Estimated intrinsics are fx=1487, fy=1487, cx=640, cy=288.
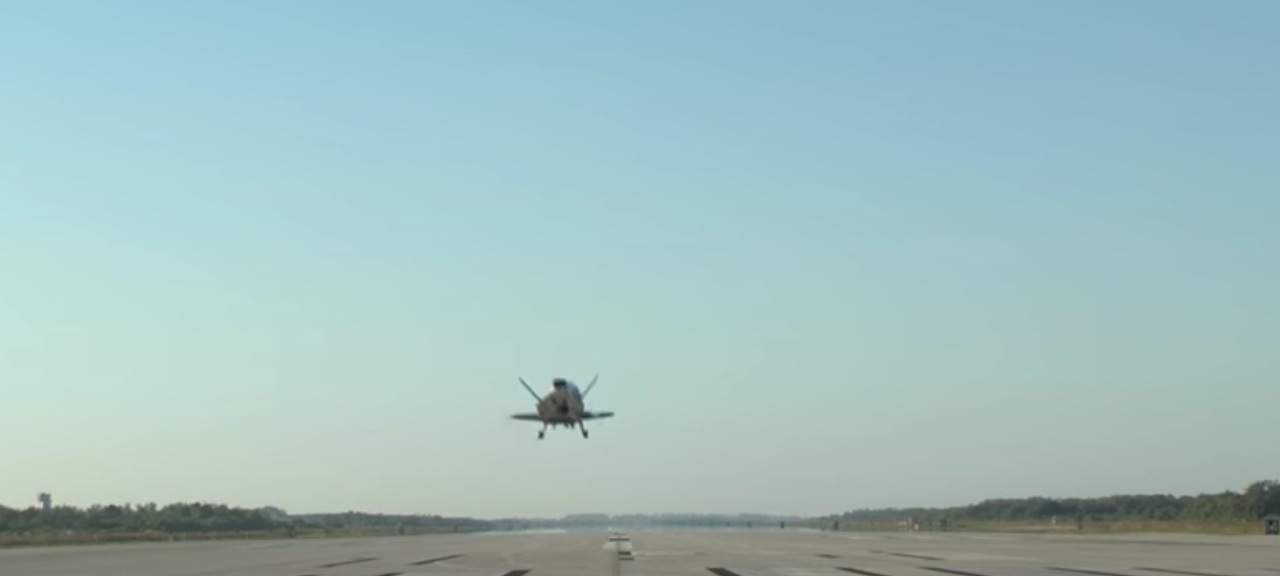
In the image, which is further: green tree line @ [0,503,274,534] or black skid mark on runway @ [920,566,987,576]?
green tree line @ [0,503,274,534]

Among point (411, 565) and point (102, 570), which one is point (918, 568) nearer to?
point (411, 565)

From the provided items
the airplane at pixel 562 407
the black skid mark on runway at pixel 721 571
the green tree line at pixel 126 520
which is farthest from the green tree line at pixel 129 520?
the black skid mark on runway at pixel 721 571

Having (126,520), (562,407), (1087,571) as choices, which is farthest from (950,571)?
(126,520)

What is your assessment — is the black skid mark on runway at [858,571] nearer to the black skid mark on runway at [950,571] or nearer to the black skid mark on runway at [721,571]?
the black skid mark on runway at [950,571]

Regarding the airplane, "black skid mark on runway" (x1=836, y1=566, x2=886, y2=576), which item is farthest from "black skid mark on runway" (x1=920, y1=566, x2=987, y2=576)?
the airplane

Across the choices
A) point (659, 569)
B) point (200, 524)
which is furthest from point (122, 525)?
point (659, 569)

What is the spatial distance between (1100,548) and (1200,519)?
8636 centimetres

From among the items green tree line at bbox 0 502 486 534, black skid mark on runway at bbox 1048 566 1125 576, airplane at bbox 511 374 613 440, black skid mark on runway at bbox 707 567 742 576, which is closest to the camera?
black skid mark on runway at bbox 1048 566 1125 576

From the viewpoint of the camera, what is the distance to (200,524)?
17500 cm

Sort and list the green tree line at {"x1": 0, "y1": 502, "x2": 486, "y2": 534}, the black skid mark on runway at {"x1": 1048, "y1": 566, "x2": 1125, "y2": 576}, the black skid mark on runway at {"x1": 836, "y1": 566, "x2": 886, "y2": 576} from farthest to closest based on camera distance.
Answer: the green tree line at {"x1": 0, "y1": 502, "x2": 486, "y2": 534}
the black skid mark on runway at {"x1": 836, "y1": 566, "x2": 886, "y2": 576}
the black skid mark on runway at {"x1": 1048, "y1": 566, "x2": 1125, "y2": 576}

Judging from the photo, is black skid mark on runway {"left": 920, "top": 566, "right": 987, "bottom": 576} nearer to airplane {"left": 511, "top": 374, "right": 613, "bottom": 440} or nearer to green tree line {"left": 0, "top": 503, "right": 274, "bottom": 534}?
airplane {"left": 511, "top": 374, "right": 613, "bottom": 440}

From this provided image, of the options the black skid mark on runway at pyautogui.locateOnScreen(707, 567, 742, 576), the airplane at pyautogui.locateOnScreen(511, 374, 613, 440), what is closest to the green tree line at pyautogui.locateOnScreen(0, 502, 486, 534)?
the airplane at pyautogui.locateOnScreen(511, 374, 613, 440)

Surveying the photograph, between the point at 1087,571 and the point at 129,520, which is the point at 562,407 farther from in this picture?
the point at 129,520

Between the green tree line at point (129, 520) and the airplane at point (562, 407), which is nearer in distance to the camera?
the airplane at point (562, 407)
